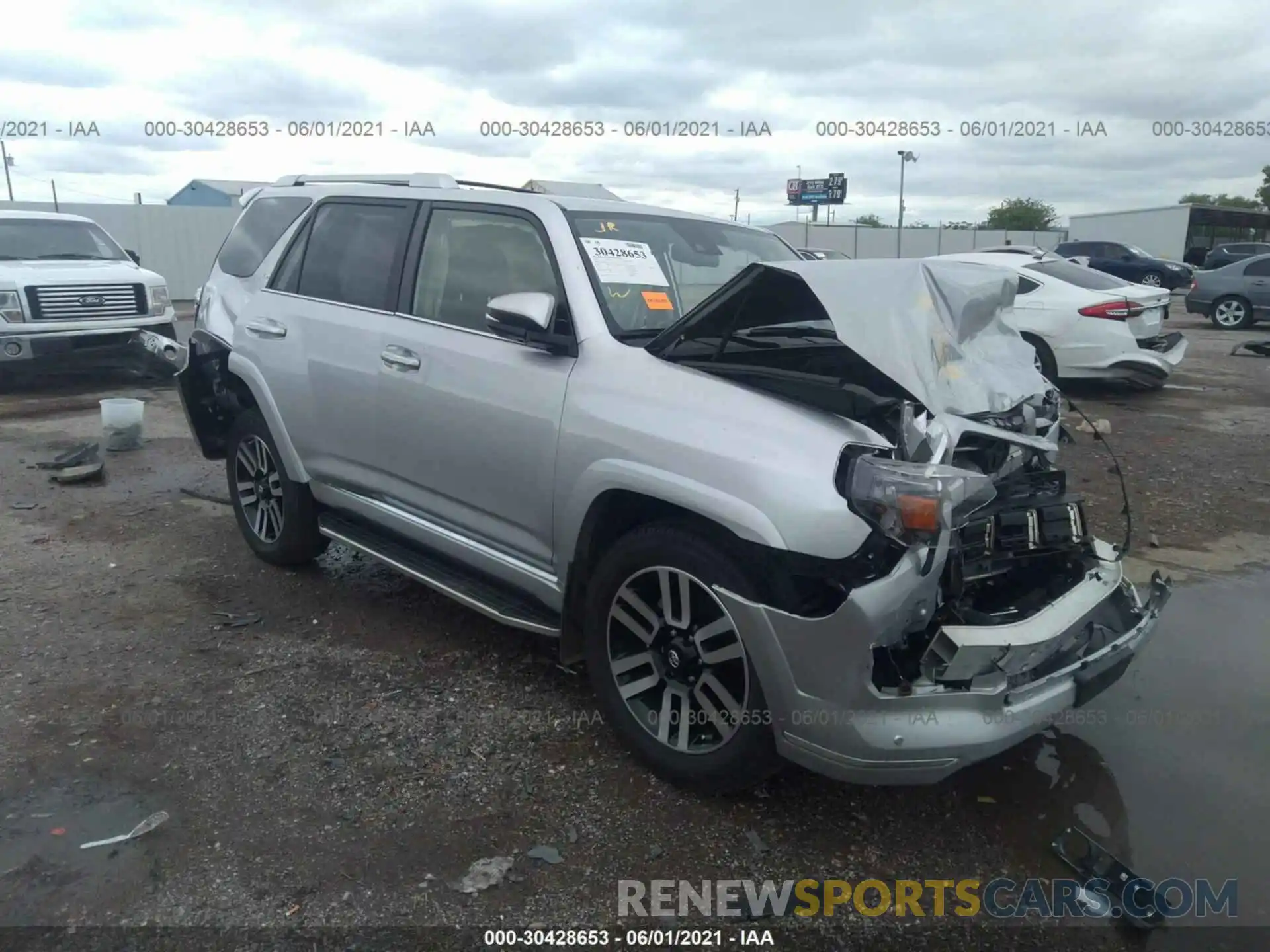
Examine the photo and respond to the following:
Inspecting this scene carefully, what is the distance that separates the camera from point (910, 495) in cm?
261

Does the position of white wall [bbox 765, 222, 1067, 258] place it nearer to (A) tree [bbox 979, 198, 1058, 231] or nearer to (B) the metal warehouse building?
(B) the metal warehouse building

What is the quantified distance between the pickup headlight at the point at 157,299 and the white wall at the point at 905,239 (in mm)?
32597

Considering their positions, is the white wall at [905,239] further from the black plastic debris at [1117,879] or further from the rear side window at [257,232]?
the black plastic debris at [1117,879]

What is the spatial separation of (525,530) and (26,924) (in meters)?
1.87

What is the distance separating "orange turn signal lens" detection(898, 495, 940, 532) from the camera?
2.60m

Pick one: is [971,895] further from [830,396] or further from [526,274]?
[526,274]

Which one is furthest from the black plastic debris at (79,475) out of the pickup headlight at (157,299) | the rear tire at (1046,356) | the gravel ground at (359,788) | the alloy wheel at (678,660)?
the rear tire at (1046,356)

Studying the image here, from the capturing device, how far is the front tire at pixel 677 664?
113 inches

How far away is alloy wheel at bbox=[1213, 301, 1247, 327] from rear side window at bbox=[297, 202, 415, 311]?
18787 mm

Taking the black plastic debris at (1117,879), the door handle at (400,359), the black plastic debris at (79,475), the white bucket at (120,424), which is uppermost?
the door handle at (400,359)

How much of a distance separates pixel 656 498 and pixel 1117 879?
69.3 inches

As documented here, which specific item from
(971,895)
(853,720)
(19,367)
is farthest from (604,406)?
(19,367)

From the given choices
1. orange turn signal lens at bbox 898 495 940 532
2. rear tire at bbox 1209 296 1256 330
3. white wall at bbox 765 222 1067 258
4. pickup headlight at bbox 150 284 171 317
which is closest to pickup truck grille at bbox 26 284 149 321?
pickup headlight at bbox 150 284 171 317

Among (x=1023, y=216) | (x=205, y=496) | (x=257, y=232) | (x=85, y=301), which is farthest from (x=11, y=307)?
(x=1023, y=216)
